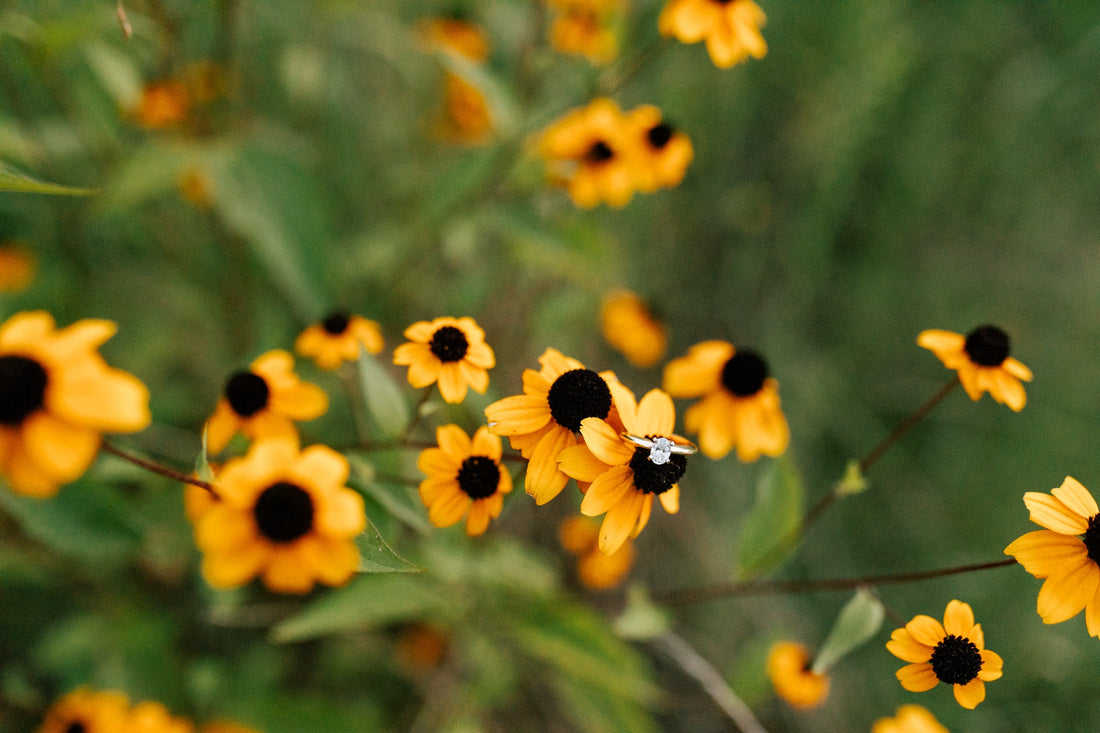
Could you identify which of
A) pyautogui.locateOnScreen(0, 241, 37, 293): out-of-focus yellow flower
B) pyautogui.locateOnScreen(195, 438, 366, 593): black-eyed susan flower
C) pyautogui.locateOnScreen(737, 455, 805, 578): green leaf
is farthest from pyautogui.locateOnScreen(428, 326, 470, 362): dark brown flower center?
pyautogui.locateOnScreen(0, 241, 37, 293): out-of-focus yellow flower

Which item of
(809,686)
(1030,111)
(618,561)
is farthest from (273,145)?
(1030,111)

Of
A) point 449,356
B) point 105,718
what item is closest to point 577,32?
point 449,356

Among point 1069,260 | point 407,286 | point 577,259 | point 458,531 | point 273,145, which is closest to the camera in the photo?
point 458,531

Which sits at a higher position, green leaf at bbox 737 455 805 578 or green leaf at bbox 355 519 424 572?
green leaf at bbox 355 519 424 572

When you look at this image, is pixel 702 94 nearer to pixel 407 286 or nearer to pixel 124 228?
pixel 407 286

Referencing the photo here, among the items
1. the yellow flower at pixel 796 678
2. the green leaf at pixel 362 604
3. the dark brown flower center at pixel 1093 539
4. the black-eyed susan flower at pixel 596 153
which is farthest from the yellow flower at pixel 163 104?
the dark brown flower center at pixel 1093 539

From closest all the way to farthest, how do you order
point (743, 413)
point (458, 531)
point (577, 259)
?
A: point (743, 413), point (458, 531), point (577, 259)

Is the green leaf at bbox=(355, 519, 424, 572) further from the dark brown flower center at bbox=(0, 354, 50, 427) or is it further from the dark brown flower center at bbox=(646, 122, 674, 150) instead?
the dark brown flower center at bbox=(646, 122, 674, 150)
